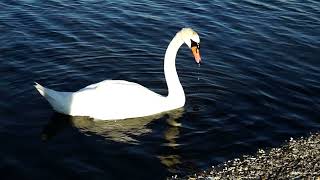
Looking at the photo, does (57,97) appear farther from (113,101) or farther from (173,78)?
(173,78)

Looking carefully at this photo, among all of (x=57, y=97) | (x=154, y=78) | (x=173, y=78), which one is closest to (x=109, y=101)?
(x=57, y=97)

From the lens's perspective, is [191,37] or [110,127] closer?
[110,127]

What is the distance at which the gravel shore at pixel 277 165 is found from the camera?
10648 millimetres

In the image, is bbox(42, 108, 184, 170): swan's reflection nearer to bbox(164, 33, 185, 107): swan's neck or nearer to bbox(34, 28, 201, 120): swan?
bbox(34, 28, 201, 120): swan

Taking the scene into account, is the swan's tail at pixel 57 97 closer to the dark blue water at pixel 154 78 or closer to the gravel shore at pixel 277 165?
the dark blue water at pixel 154 78

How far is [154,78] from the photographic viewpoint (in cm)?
1580

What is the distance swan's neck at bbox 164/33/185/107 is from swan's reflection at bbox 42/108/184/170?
18.7 inches

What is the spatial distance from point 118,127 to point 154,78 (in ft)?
10.6

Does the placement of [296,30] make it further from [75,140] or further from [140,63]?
[75,140]

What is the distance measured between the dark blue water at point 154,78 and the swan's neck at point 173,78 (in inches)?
13.4

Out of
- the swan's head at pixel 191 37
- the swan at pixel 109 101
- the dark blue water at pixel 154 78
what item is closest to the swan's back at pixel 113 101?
the swan at pixel 109 101

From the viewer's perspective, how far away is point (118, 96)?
13.0 metres

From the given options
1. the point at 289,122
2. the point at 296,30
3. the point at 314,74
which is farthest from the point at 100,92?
the point at 296,30

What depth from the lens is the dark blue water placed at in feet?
37.8
